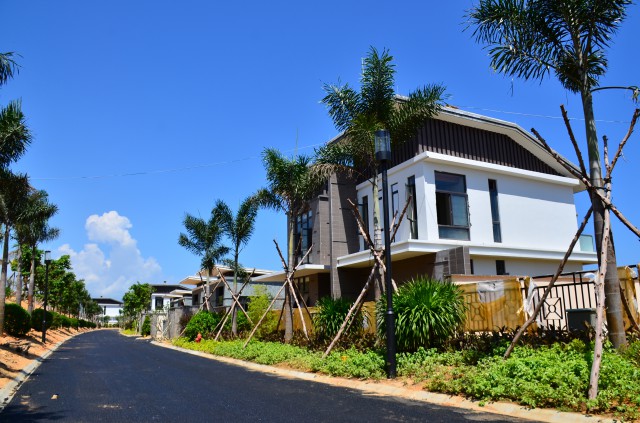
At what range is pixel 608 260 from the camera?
923cm

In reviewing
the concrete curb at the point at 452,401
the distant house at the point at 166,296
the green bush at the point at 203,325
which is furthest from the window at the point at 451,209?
→ the distant house at the point at 166,296

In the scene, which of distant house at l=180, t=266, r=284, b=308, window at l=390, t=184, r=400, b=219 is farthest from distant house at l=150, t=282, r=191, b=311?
window at l=390, t=184, r=400, b=219

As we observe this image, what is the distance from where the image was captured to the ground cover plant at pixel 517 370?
738 cm

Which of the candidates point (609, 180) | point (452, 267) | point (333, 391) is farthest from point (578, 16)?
point (452, 267)

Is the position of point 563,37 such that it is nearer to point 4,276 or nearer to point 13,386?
point 13,386

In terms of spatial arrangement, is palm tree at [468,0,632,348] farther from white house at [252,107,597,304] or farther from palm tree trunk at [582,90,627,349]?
white house at [252,107,597,304]

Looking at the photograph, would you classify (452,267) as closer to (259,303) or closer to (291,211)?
(291,211)

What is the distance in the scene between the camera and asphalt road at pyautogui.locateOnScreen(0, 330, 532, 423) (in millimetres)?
7793

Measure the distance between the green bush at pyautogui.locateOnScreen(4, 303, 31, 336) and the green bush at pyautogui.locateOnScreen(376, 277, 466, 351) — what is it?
22223 mm

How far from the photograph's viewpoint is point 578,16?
9.98 meters

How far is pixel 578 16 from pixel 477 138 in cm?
1300

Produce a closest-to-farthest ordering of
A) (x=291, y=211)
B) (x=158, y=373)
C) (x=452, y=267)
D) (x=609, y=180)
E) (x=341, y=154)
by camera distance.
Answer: (x=609, y=180) → (x=158, y=373) → (x=341, y=154) → (x=452, y=267) → (x=291, y=211)

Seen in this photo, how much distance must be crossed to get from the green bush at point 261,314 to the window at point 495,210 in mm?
10595

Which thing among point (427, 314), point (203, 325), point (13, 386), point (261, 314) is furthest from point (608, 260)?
point (203, 325)
